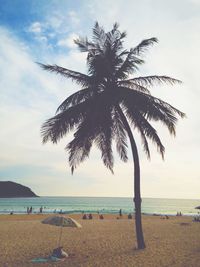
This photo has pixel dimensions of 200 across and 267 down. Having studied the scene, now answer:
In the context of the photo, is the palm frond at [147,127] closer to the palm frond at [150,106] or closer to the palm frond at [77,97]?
the palm frond at [150,106]

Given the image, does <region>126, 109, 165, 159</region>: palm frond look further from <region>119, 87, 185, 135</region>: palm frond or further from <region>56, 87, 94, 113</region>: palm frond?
<region>56, 87, 94, 113</region>: palm frond

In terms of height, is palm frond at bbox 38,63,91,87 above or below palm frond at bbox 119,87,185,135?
above

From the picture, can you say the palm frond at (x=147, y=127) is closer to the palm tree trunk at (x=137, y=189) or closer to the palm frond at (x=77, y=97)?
the palm tree trunk at (x=137, y=189)

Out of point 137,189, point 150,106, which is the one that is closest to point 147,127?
point 150,106

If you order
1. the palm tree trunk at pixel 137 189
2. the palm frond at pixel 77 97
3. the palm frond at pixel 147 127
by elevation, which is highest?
the palm frond at pixel 77 97

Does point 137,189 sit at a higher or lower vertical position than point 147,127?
lower

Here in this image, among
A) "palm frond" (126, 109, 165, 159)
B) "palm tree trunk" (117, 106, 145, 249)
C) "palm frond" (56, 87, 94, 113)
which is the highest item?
"palm frond" (56, 87, 94, 113)

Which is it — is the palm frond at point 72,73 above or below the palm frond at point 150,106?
above

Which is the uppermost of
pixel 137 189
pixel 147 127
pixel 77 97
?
pixel 77 97

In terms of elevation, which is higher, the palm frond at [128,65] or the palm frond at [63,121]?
the palm frond at [128,65]

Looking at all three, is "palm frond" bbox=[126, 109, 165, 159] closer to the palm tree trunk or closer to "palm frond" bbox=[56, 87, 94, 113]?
the palm tree trunk

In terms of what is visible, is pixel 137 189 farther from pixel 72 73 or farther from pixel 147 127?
pixel 72 73

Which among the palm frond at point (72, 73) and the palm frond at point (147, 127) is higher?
the palm frond at point (72, 73)

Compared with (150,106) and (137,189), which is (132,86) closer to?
(150,106)
